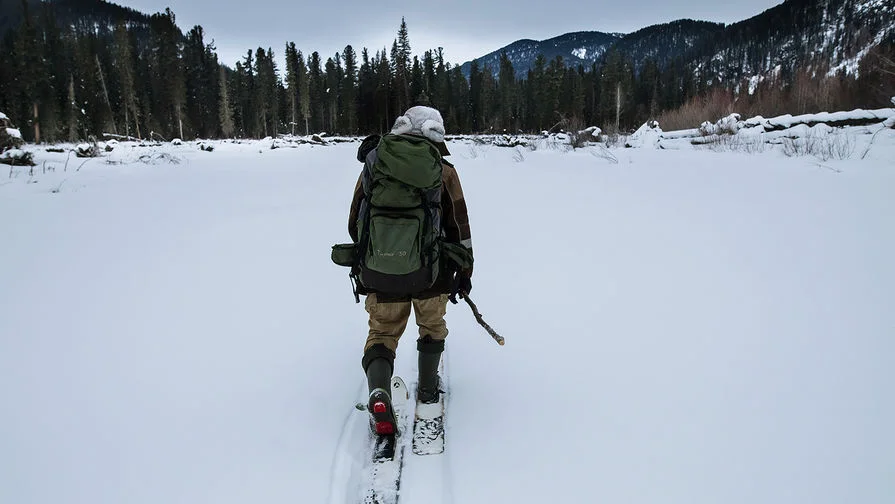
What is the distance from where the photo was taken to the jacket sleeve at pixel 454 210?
2476 millimetres

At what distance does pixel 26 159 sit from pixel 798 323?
48.7 feet

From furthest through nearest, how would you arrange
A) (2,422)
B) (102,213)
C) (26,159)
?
(26,159) → (102,213) → (2,422)

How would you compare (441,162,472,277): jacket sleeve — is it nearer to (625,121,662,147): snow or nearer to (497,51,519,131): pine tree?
(625,121,662,147): snow

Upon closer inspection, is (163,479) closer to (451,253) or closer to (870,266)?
(451,253)

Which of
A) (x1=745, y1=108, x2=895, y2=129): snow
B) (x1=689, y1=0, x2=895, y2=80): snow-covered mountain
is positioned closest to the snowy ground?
(x1=745, y1=108, x2=895, y2=129): snow

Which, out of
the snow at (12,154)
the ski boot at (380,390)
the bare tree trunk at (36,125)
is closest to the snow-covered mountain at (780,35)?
the bare tree trunk at (36,125)

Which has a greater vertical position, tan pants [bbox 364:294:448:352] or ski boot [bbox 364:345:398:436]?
tan pants [bbox 364:294:448:352]

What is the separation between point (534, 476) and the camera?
2.13m

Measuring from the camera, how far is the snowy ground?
2088 mm

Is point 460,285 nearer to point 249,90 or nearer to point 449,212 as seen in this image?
point 449,212

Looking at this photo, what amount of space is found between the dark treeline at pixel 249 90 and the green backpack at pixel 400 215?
33.4 metres

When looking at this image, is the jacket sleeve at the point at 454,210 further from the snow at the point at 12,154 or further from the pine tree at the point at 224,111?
the pine tree at the point at 224,111

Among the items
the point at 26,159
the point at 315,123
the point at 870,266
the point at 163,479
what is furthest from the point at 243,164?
the point at 315,123

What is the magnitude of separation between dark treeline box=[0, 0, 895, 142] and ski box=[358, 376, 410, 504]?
33677 millimetres
